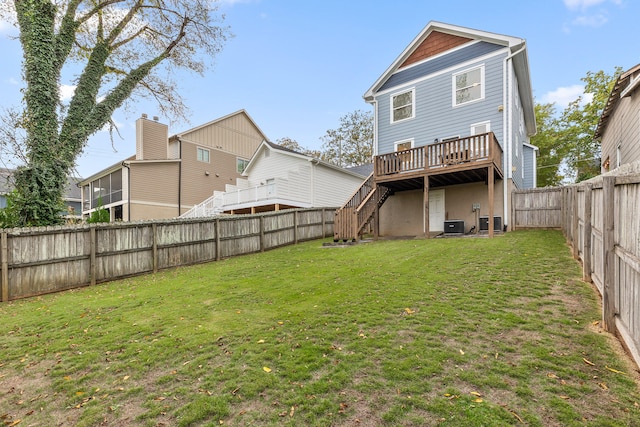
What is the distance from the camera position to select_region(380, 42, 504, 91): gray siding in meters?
12.1

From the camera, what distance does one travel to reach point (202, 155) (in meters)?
22.8

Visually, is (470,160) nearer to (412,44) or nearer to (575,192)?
(575,192)

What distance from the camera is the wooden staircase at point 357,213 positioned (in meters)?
11.9

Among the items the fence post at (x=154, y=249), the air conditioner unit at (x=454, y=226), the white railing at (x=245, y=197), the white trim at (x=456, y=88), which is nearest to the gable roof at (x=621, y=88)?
the white trim at (x=456, y=88)

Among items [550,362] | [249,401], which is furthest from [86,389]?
[550,362]

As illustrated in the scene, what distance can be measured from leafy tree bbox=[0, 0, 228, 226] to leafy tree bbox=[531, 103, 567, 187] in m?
27.0

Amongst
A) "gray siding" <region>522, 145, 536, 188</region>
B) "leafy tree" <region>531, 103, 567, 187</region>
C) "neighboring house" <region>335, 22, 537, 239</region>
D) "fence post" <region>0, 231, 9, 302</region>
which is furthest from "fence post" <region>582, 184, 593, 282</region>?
"leafy tree" <region>531, 103, 567, 187</region>

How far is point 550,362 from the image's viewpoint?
282 centimetres

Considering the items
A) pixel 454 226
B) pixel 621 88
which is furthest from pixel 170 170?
pixel 621 88

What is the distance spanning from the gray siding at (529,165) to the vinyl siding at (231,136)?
66.2 feet

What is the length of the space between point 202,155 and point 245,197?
715 cm

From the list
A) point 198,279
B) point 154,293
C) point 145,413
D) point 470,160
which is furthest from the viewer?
point 470,160

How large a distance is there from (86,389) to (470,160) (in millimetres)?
11362

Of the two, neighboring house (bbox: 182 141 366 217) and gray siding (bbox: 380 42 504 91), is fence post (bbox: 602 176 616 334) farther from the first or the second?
neighboring house (bbox: 182 141 366 217)
